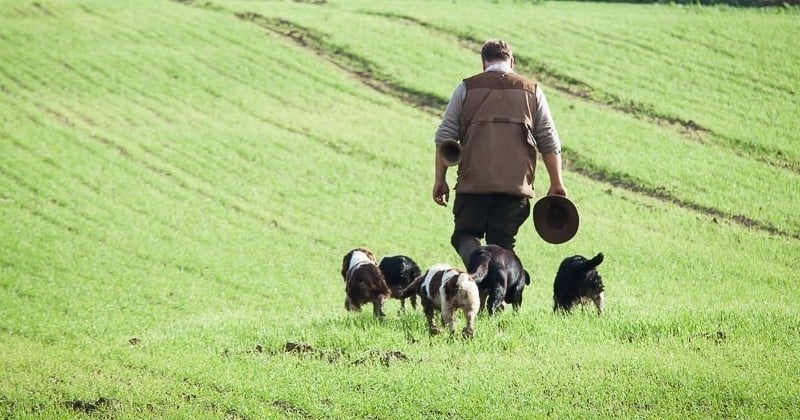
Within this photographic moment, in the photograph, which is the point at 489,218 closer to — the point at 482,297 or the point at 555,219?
the point at 555,219

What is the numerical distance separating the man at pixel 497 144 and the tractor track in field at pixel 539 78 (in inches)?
433

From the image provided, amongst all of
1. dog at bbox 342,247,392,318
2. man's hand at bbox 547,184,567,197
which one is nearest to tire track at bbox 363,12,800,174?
man's hand at bbox 547,184,567,197

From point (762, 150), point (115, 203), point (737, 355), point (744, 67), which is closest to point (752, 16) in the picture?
point (744, 67)

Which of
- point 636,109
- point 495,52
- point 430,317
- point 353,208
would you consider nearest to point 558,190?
point 495,52

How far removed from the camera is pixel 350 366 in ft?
32.1

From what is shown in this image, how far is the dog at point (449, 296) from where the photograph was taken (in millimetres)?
10102

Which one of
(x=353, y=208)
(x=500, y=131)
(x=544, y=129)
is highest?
(x=544, y=129)

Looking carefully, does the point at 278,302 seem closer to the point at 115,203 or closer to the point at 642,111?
the point at 115,203

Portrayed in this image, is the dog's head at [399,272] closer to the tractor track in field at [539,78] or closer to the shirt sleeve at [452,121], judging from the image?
the shirt sleeve at [452,121]

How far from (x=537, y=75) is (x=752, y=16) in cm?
1139

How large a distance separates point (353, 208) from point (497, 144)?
39.0ft

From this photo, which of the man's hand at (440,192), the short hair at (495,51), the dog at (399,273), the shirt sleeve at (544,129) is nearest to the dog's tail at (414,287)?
the man's hand at (440,192)

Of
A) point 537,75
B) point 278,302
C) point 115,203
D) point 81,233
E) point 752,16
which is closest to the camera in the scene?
point 278,302

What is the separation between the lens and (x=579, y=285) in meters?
11.8
